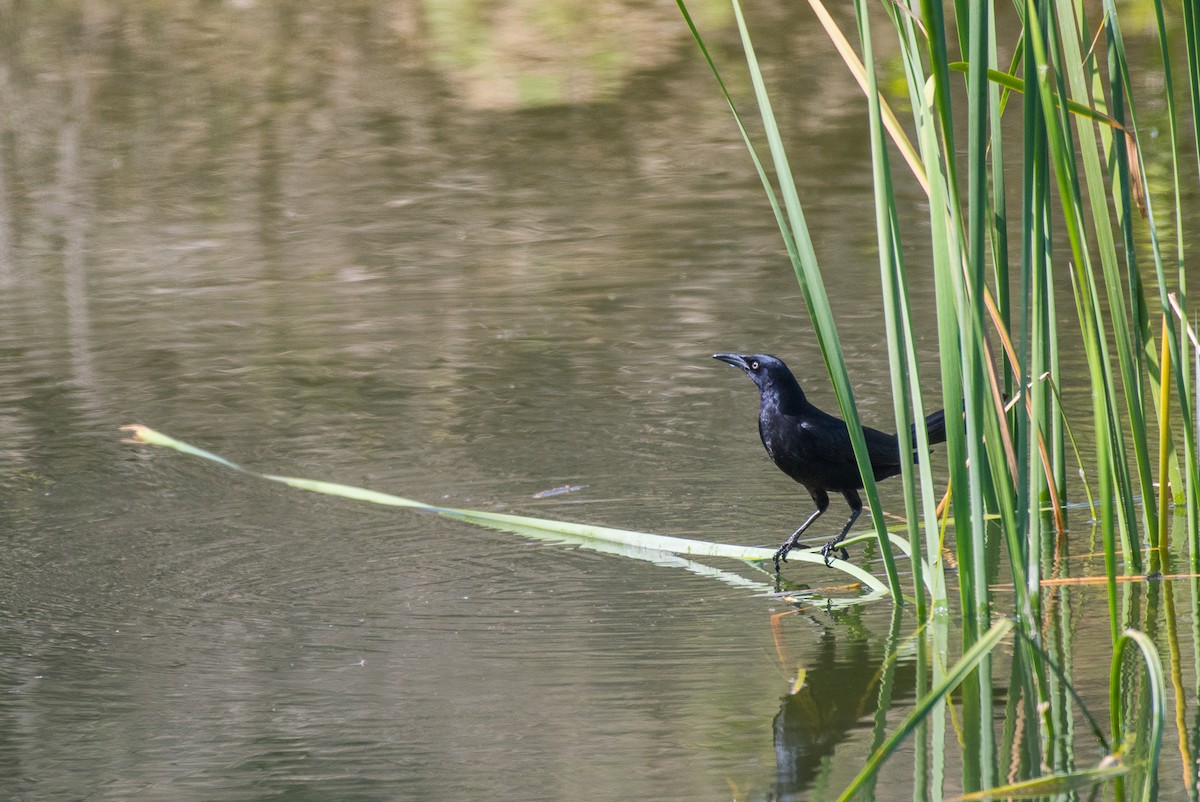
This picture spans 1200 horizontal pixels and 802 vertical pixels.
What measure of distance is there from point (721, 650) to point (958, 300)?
3.09ft

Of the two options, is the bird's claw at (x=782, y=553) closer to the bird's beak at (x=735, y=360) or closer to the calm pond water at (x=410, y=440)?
the calm pond water at (x=410, y=440)

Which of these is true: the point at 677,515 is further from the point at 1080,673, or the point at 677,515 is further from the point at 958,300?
the point at 958,300

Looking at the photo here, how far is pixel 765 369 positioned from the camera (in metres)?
4.07

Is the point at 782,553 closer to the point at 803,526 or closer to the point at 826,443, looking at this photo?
the point at 803,526

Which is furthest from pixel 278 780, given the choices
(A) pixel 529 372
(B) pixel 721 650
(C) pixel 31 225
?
(C) pixel 31 225

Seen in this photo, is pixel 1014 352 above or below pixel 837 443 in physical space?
above

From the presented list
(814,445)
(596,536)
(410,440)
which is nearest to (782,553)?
(814,445)

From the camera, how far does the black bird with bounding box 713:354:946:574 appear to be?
3.79 m

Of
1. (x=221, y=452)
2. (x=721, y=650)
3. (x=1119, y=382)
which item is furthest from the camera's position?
(x=1119, y=382)

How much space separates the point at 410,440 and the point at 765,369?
1.30m

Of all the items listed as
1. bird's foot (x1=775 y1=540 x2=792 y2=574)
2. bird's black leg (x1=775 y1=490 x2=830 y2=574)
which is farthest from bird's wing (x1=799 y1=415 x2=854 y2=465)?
bird's foot (x1=775 y1=540 x2=792 y2=574)

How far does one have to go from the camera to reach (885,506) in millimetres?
4207

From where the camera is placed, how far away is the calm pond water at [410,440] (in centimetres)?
280

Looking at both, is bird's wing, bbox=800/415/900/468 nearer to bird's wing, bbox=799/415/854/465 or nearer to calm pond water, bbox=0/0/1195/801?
bird's wing, bbox=799/415/854/465
